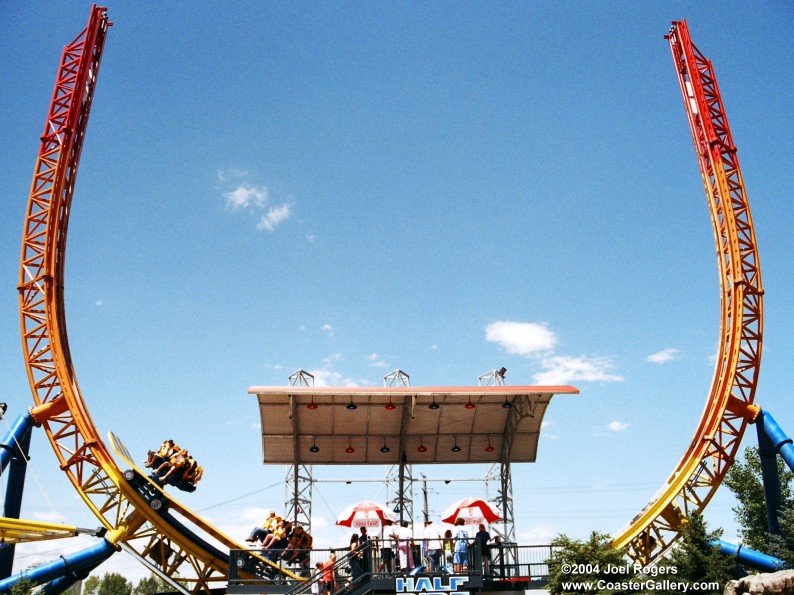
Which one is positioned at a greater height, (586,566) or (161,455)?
(161,455)

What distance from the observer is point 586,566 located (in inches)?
742

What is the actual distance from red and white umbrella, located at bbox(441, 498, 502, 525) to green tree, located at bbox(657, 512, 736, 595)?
4.87m

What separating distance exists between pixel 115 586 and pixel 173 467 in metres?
80.6

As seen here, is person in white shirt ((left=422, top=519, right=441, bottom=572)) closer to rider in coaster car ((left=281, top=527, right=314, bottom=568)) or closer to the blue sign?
the blue sign

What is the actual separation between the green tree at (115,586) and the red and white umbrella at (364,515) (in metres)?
77.0

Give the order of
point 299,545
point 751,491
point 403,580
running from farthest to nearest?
point 751,491 → point 299,545 → point 403,580

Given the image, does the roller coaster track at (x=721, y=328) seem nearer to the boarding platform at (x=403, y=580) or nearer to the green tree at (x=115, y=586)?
the boarding platform at (x=403, y=580)

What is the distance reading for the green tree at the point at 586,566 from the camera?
60.8ft

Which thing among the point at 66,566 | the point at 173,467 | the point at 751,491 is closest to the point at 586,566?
the point at 173,467

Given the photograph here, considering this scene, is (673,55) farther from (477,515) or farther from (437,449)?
(477,515)

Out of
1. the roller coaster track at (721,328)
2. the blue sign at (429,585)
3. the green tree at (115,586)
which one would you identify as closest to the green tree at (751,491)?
the roller coaster track at (721,328)

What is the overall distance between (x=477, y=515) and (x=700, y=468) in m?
10.2

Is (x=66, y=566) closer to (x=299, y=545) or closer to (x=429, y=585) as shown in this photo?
(x=299, y=545)

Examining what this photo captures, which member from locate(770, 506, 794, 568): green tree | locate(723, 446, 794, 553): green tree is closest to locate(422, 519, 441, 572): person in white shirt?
locate(770, 506, 794, 568): green tree
